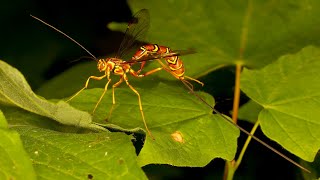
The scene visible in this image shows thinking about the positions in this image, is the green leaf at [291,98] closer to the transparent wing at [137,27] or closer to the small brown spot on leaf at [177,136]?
the small brown spot on leaf at [177,136]

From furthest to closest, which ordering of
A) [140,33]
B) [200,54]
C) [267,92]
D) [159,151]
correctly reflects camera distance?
1. [200,54]
2. [140,33]
3. [267,92]
4. [159,151]

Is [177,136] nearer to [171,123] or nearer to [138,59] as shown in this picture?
[171,123]

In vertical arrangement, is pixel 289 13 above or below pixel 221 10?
below

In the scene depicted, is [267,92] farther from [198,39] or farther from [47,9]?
[47,9]

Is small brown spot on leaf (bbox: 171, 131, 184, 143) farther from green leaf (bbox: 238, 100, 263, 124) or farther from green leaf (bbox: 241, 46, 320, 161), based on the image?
green leaf (bbox: 238, 100, 263, 124)

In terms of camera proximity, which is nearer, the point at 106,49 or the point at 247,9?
the point at 247,9

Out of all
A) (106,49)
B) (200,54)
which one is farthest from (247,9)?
(106,49)
